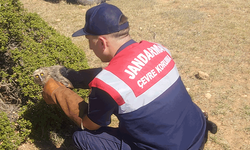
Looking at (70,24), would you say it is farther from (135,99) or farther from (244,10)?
(135,99)

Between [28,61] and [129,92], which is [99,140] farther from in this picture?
[28,61]

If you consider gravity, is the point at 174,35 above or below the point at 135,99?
below

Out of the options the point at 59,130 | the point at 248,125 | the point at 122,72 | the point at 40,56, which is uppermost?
the point at 122,72

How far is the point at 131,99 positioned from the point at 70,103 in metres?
0.73

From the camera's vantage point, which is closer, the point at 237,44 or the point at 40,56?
the point at 40,56

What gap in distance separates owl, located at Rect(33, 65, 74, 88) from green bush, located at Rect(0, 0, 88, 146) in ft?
0.93

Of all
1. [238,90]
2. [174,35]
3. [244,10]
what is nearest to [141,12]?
[174,35]

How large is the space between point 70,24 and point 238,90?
4.88m

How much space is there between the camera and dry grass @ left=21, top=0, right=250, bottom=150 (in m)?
3.81

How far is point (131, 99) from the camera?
1.80 metres

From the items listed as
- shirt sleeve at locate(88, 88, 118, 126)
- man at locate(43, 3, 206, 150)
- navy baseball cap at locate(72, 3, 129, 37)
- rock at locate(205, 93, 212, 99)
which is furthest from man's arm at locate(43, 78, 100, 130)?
rock at locate(205, 93, 212, 99)

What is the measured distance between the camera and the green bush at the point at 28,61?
2.89 metres

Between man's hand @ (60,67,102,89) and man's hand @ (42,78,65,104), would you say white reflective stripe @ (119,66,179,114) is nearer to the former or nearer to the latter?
man's hand @ (42,78,65,104)

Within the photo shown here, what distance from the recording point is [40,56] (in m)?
3.06
